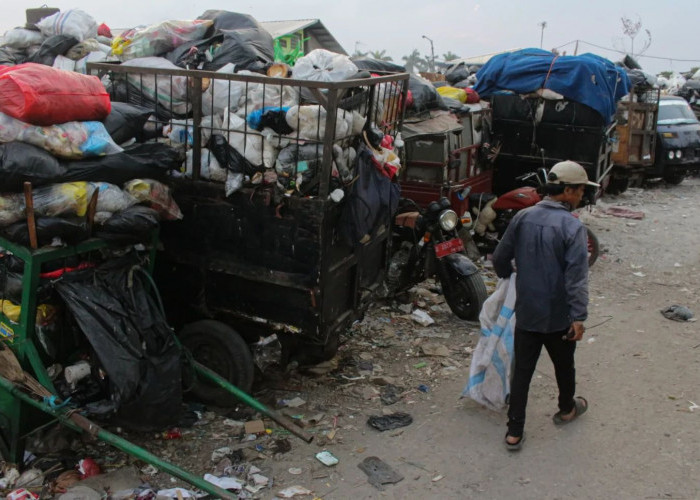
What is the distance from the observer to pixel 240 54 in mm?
5090

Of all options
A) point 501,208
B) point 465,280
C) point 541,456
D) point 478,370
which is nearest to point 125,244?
point 478,370

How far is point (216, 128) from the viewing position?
3.96 m

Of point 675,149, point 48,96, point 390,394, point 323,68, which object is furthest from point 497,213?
point 675,149

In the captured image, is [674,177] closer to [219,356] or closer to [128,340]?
[219,356]

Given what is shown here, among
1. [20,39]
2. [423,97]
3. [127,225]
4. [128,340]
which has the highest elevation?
[20,39]

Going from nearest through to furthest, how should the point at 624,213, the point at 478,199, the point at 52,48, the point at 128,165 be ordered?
the point at 128,165, the point at 52,48, the point at 478,199, the point at 624,213

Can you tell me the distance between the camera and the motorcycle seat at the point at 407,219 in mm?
5965

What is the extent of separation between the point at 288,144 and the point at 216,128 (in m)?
0.47

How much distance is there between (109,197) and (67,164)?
0.27m

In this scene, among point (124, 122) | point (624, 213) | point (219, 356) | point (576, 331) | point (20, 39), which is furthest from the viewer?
point (624, 213)

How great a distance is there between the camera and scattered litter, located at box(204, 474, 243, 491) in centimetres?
336

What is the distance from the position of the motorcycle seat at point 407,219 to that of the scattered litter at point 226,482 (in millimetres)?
3156

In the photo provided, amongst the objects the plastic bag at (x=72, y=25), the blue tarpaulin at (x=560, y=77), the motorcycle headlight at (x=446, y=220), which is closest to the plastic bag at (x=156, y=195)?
the motorcycle headlight at (x=446, y=220)

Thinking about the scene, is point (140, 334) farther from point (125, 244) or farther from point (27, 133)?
point (27, 133)
